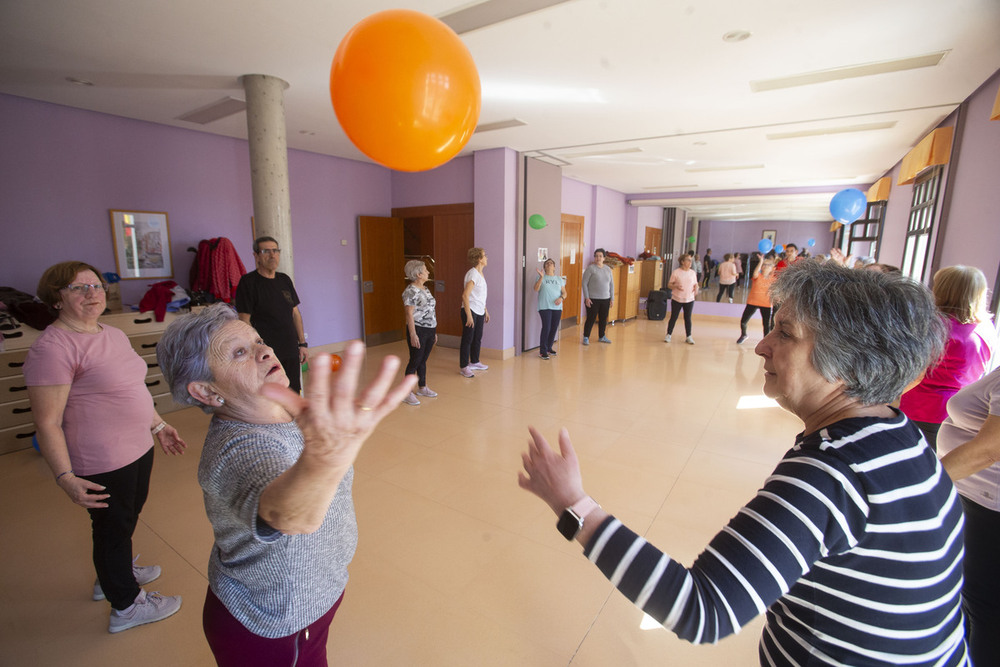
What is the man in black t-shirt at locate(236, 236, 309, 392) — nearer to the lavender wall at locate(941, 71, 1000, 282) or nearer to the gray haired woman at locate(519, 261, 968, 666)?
the gray haired woman at locate(519, 261, 968, 666)

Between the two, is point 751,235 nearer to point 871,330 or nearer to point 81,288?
point 871,330

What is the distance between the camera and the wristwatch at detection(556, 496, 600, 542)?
872 mm

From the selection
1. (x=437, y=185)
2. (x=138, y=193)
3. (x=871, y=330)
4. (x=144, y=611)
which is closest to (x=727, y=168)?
(x=437, y=185)

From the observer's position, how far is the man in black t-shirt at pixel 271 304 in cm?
365

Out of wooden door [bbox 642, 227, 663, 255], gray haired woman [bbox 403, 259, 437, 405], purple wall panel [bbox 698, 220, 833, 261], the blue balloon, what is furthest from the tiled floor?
purple wall panel [bbox 698, 220, 833, 261]

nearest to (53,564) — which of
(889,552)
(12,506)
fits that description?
(12,506)

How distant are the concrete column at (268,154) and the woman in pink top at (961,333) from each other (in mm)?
4600

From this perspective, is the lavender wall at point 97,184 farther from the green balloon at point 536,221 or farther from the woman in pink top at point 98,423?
the green balloon at point 536,221

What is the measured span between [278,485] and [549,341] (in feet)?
20.7

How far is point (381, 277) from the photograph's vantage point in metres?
7.95

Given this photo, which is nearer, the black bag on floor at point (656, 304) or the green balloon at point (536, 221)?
the green balloon at point (536, 221)

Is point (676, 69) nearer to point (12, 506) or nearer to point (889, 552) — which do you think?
point (889, 552)

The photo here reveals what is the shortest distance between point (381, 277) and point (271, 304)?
14.2 feet

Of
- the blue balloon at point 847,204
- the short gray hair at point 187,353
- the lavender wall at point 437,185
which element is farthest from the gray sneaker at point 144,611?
the blue balloon at point 847,204
